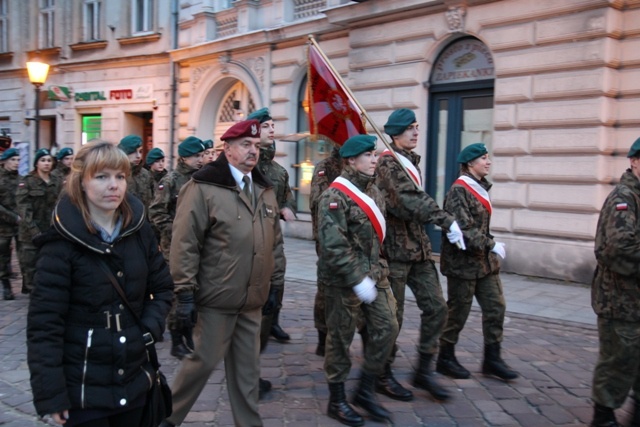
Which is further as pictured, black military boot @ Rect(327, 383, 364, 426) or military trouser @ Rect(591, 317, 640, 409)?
black military boot @ Rect(327, 383, 364, 426)

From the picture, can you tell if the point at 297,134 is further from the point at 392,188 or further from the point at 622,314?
the point at 622,314

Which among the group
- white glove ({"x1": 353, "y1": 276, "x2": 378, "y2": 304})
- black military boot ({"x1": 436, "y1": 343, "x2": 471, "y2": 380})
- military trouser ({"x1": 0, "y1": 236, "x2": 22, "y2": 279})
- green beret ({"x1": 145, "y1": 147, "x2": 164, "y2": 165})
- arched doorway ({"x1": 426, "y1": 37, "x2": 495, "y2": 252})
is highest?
arched doorway ({"x1": 426, "y1": 37, "x2": 495, "y2": 252})

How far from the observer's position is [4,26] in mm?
24188

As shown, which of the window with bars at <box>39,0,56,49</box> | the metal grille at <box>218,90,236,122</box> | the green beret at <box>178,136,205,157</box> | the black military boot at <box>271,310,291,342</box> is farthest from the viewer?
the window with bars at <box>39,0,56,49</box>

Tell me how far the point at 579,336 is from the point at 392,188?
3.38m

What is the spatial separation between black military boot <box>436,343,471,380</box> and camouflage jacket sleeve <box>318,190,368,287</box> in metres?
1.51

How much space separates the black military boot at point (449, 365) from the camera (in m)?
5.25

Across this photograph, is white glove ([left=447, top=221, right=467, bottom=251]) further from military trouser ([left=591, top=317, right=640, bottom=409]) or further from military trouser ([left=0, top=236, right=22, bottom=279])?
military trouser ([left=0, top=236, right=22, bottom=279])

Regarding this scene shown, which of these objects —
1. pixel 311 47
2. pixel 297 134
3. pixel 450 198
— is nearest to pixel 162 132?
pixel 297 134

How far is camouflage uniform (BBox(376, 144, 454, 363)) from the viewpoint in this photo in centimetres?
482

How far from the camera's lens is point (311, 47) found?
601cm

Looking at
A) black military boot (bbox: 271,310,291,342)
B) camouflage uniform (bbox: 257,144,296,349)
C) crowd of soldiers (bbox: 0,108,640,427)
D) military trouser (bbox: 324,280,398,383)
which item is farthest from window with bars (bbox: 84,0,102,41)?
military trouser (bbox: 324,280,398,383)

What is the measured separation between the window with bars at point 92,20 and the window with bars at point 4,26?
180 inches

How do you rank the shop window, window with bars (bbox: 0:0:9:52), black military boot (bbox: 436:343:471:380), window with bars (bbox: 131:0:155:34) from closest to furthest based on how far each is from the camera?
1. black military boot (bbox: 436:343:471:380)
2. window with bars (bbox: 131:0:155:34)
3. the shop window
4. window with bars (bbox: 0:0:9:52)
